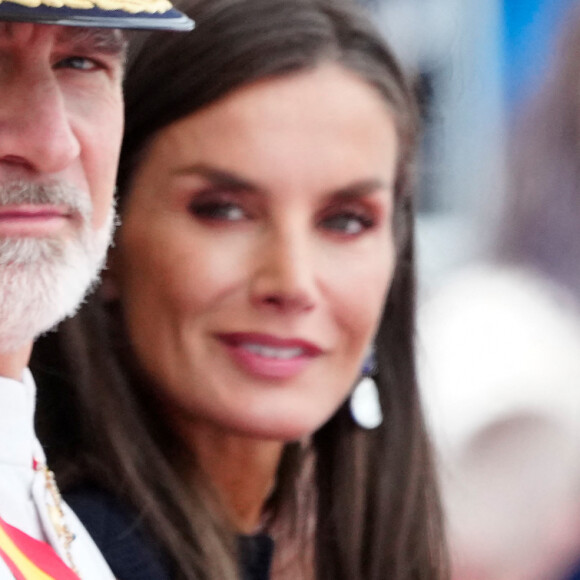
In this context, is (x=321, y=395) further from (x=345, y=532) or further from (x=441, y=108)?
(x=441, y=108)

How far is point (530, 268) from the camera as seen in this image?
270cm

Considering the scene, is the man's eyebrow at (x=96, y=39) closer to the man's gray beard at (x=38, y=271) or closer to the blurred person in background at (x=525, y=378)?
the man's gray beard at (x=38, y=271)

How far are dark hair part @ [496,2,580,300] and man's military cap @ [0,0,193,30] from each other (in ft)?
4.39

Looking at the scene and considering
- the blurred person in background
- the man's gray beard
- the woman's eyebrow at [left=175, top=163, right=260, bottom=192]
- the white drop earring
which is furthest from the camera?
the blurred person in background

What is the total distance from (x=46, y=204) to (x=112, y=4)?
202mm

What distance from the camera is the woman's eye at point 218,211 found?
74.2 inches

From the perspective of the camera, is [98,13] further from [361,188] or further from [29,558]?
[361,188]

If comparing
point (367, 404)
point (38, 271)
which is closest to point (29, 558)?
point (38, 271)

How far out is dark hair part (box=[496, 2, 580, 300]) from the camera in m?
2.65

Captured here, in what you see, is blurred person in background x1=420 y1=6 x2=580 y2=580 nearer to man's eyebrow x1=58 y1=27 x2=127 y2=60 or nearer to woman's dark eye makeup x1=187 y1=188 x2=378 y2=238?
woman's dark eye makeup x1=187 y1=188 x2=378 y2=238

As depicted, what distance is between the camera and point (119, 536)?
1.80 metres

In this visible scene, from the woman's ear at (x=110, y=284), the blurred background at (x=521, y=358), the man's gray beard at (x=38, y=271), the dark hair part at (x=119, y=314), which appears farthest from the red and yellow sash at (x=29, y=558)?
the blurred background at (x=521, y=358)

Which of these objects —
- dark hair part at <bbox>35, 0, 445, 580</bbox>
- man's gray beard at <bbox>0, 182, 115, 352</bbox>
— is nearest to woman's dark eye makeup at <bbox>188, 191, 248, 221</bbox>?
dark hair part at <bbox>35, 0, 445, 580</bbox>

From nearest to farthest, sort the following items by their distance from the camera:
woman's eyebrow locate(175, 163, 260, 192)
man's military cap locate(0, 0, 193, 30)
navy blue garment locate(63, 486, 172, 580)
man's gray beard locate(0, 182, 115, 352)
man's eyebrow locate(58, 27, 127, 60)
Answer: man's military cap locate(0, 0, 193, 30), man's gray beard locate(0, 182, 115, 352), man's eyebrow locate(58, 27, 127, 60), navy blue garment locate(63, 486, 172, 580), woman's eyebrow locate(175, 163, 260, 192)
